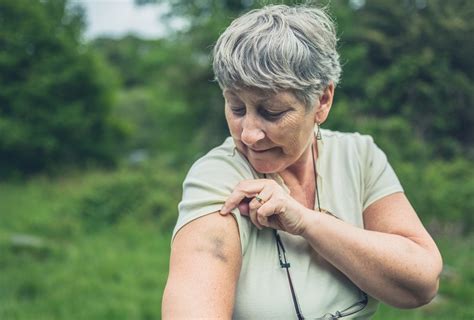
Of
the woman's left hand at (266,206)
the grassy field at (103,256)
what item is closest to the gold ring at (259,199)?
the woman's left hand at (266,206)

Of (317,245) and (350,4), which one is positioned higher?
(350,4)

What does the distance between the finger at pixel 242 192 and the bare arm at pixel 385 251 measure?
6.5 inches

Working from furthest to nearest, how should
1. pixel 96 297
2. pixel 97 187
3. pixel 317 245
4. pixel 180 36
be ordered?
1. pixel 180 36
2. pixel 97 187
3. pixel 96 297
4. pixel 317 245

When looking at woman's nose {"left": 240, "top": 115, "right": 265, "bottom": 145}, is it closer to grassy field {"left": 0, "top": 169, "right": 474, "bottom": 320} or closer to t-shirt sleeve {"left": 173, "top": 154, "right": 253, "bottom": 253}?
t-shirt sleeve {"left": 173, "top": 154, "right": 253, "bottom": 253}

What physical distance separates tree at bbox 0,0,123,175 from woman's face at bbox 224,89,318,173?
14336 mm

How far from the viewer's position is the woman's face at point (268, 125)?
1.60 m

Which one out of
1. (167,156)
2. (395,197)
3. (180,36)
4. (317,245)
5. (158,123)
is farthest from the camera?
(158,123)

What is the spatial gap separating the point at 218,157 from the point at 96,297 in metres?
4.40

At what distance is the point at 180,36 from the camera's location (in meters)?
15.7

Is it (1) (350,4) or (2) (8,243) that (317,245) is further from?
(1) (350,4)

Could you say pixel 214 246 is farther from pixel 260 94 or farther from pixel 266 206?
pixel 260 94

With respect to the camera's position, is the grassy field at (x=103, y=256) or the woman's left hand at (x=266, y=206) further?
the grassy field at (x=103, y=256)

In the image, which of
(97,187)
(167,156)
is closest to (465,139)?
(97,187)

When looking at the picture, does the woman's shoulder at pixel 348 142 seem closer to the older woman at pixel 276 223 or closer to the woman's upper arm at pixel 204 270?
the older woman at pixel 276 223
